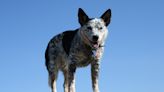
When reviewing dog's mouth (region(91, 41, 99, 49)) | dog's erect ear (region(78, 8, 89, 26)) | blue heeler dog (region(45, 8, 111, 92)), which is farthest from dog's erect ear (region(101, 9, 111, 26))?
dog's mouth (region(91, 41, 99, 49))

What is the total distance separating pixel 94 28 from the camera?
19.6 metres

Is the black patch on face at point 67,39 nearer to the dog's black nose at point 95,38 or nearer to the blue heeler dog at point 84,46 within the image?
the blue heeler dog at point 84,46

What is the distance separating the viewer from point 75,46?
2067 centimetres

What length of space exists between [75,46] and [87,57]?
623 millimetres

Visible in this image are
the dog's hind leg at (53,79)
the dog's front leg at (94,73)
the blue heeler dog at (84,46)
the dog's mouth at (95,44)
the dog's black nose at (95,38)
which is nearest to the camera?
the dog's black nose at (95,38)

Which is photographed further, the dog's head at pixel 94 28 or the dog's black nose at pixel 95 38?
the dog's head at pixel 94 28

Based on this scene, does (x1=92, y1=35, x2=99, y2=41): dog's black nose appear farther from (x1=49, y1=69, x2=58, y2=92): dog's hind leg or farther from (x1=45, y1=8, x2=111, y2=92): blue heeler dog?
(x1=49, y1=69, x2=58, y2=92): dog's hind leg

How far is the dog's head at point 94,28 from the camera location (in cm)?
1953

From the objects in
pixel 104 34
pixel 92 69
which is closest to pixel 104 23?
pixel 104 34

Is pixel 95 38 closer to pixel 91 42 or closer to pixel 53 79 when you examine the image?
pixel 91 42

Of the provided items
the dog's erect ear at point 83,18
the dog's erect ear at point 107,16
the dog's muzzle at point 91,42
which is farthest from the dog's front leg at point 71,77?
the dog's erect ear at point 107,16

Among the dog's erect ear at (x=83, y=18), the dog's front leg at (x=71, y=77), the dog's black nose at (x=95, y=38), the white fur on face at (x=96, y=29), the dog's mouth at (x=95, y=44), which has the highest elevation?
the dog's erect ear at (x=83, y=18)

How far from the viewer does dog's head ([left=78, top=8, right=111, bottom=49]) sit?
19.5 meters

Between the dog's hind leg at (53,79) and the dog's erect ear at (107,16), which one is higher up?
the dog's erect ear at (107,16)
